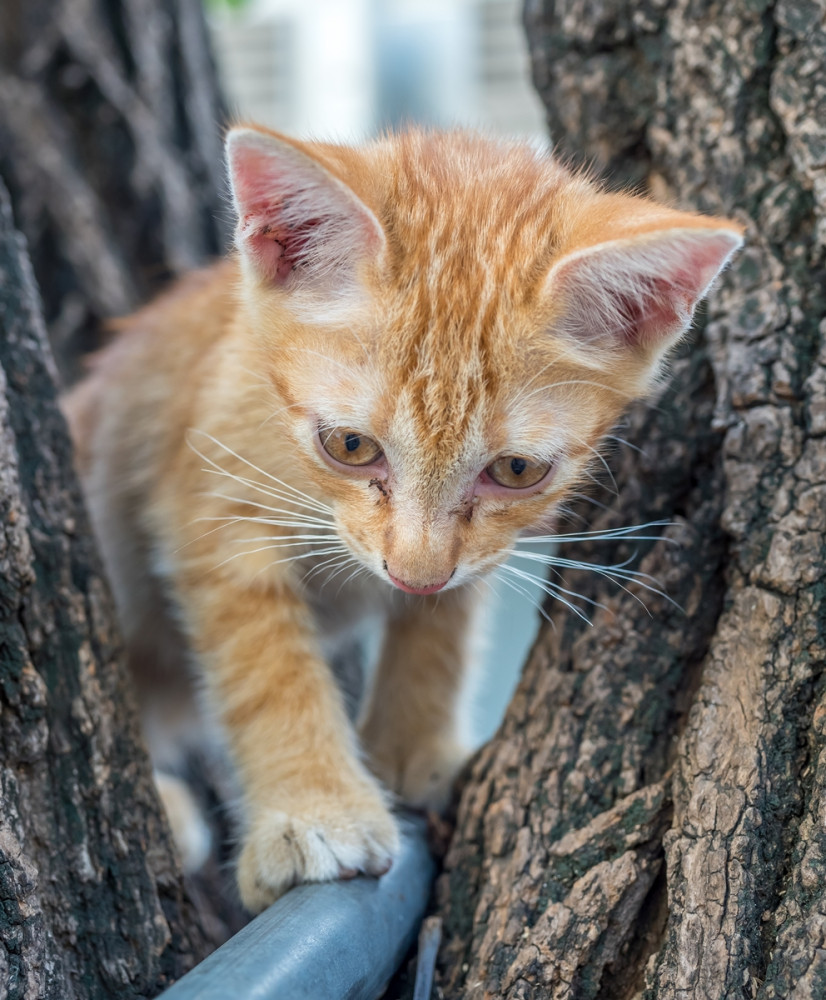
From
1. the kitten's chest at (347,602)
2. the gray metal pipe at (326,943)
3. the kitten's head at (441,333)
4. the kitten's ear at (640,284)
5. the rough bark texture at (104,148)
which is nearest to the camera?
the gray metal pipe at (326,943)

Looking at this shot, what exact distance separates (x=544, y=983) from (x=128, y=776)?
2.28ft

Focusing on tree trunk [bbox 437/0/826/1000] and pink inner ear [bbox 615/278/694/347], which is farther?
pink inner ear [bbox 615/278/694/347]

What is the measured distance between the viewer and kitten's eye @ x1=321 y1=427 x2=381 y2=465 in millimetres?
1483

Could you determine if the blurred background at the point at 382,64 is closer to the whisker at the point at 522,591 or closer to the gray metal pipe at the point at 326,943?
the whisker at the point at 522,591

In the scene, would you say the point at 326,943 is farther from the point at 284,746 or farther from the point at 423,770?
the point at 423,770

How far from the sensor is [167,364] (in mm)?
2232

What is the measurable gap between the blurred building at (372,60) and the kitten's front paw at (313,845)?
9.76 feet

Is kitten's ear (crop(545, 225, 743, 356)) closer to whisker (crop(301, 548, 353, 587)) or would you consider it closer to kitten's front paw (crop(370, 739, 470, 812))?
whisker (crop(301, 548, 353, 587))

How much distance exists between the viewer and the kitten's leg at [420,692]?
2057mm

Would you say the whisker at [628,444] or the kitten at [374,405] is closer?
the kitten at [374,405]

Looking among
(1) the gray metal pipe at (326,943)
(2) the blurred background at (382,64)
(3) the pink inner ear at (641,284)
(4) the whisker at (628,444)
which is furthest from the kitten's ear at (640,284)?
(2) the blurred background at (382,64)

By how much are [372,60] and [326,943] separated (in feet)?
14.9

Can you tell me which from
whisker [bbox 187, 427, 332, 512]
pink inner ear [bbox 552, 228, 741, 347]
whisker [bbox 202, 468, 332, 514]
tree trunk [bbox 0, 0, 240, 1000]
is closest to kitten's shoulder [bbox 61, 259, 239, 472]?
whisker [bbox 187, 427, 332, 512]

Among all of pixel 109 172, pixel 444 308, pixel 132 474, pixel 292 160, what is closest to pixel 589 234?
pixel 444 308
